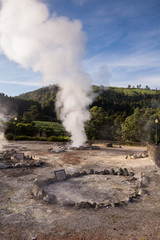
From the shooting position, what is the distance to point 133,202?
8578 millimetres

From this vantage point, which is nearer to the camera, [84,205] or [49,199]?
[84,205]

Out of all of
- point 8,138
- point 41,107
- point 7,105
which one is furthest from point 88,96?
point 41,107

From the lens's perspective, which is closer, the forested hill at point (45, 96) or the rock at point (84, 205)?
the rock at point (84, 205)

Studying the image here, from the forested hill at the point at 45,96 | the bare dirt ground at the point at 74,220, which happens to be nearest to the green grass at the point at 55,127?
the forested hill at the point at 45,96

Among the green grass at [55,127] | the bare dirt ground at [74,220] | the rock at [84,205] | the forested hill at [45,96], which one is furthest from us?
the forested hill at [45,96]

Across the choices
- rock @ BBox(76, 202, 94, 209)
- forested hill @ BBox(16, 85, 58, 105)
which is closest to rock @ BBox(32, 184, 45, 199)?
rock @ BBox(76, 202, 94, 209)

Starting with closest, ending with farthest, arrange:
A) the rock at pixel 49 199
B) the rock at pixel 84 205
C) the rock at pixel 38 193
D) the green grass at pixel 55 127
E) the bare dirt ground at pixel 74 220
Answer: the bare dirt ground at pixel 74 220
the rock at pixel 84 205
the rock at pixel 49 199
the rock at pixel 38 193
the green grass at pixel 55 127

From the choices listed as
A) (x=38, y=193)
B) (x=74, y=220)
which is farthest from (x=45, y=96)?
(x=74, y=220)

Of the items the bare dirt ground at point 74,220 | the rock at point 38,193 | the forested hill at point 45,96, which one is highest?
the forested hill at point 45,96

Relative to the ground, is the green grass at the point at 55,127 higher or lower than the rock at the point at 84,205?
higher

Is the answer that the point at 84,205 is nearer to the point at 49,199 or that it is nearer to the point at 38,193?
the point at 49,199

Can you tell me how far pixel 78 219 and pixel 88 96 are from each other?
80.2 ft

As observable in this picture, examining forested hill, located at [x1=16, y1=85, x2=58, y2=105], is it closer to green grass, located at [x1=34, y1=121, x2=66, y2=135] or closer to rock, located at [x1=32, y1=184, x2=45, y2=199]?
green grass, located at [x1=34, y1=121, x2=66, y2=135]

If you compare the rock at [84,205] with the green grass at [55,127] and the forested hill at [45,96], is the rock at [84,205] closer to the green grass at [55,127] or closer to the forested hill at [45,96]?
the green grass at [55,127]
